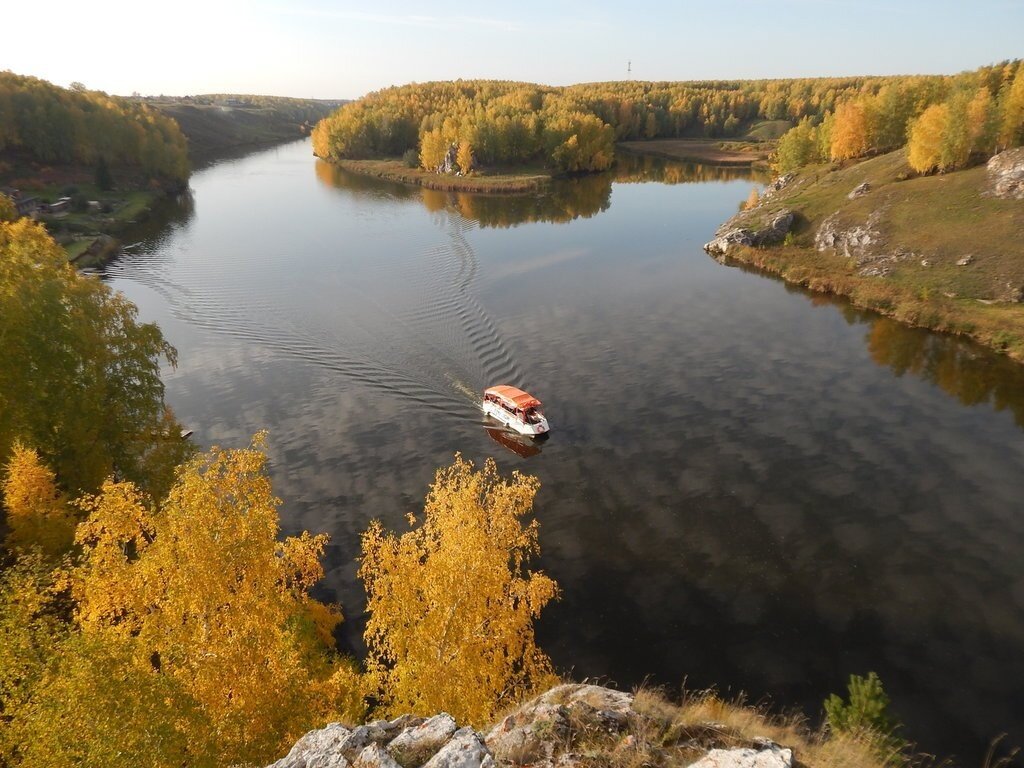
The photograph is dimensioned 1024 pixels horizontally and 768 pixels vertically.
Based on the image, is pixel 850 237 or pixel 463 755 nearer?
pixel 463 755

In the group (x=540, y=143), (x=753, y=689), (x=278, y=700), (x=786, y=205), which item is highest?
(x=540, y=143)

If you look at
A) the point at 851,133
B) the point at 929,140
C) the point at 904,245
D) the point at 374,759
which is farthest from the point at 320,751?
the point at 851,133

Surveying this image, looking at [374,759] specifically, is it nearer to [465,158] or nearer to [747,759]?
[747,759]

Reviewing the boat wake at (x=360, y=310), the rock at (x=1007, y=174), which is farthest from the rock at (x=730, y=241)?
the boat wake at (x=360, y=310)

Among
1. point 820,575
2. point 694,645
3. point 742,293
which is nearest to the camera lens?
point 694,645

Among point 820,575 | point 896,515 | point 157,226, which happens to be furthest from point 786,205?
point 157,226

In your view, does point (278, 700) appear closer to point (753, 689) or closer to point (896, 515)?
point (753, 689)
